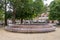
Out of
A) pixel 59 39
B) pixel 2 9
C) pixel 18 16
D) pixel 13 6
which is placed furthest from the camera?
pixel 18 16

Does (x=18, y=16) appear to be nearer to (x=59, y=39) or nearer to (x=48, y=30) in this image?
(x=48, y=30)

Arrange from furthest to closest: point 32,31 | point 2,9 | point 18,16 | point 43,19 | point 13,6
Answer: point 43,19 < point 18,16 < point 2,9 < point 13,6 < point 32,31

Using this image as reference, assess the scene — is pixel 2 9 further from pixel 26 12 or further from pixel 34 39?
pixel 34 39

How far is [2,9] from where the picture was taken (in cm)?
1962

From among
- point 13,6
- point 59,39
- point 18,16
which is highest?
point 13,6

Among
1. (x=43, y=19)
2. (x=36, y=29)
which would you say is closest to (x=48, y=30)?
(x=36, y=29)

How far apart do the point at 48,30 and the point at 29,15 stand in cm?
909

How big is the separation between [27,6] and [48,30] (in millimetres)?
6895

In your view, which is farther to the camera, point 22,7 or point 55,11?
point 55,11

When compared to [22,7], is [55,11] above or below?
below

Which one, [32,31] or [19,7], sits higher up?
[19,7]

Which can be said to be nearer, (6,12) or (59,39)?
(59,39)

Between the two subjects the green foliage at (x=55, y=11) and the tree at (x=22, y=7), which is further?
the green foliage at (x=55, y=11)

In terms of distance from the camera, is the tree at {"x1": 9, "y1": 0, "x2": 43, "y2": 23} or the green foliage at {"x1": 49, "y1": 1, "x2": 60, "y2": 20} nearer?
the tree at {"x1": 9, "y1": 0, "x2": 43, "y2": 23}
